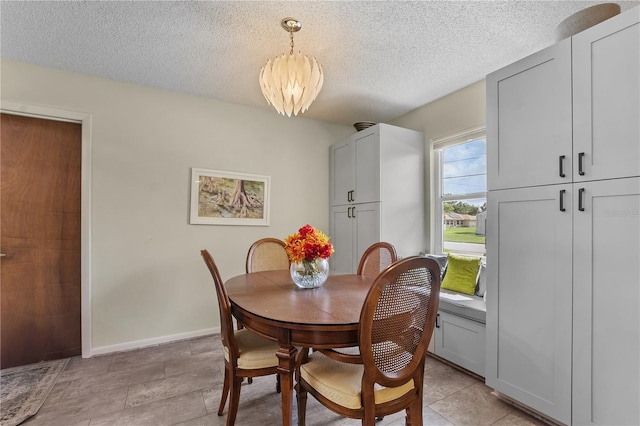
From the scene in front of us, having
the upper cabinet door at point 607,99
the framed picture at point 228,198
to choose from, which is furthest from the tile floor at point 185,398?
the upper cabinet door at point 607,99

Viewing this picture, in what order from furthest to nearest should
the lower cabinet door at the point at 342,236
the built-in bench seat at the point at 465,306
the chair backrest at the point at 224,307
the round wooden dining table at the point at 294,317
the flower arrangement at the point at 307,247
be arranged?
the lower cabinet door at the point at 342,236, the built-in bench seat at the point at 465,306, the flower arrangement at the point at 307,247, the chair backrest at the point at 224,307, the round wooden dining table at the point at 294,317

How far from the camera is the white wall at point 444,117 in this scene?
2.78 metres

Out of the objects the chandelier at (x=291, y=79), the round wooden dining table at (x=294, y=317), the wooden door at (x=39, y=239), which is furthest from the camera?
the wooden door at (x=39, y=239)

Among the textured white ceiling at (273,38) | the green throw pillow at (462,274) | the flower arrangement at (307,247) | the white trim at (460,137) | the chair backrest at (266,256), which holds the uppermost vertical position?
the textured white ceiling at (273,38)

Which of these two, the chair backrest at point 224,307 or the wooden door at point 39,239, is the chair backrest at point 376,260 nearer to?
the chair backrest at point 224,307

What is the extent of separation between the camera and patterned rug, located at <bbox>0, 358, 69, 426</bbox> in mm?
1825

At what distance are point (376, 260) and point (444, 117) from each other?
183 cm

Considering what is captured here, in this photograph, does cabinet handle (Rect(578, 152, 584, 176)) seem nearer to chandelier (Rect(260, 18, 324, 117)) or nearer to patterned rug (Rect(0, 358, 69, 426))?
chandelier (Rect(260, 18, 324, 117))

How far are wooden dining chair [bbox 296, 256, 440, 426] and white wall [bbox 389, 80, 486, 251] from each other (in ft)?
7.08

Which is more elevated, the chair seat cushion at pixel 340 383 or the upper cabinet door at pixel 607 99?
the upper cabinet door at pixel 607 99

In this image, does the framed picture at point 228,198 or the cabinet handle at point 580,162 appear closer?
the cabinet handle at point 580,162

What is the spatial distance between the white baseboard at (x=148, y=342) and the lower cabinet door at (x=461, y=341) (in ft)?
7.59

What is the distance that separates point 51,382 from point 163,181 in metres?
1.84

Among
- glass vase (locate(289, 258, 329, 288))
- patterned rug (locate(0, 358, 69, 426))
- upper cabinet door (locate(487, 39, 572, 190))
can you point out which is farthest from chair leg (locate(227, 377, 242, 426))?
upper cabinet door (locate(487, 39, 572, 190))
